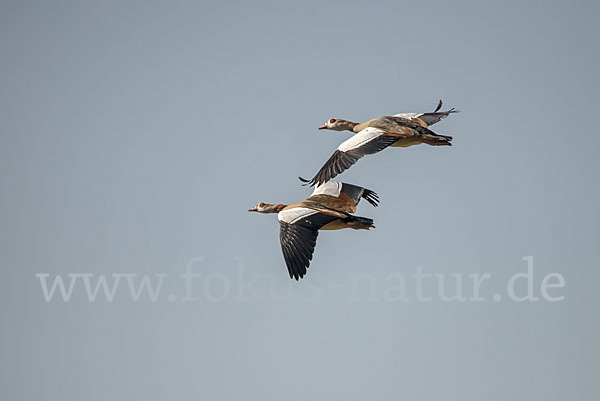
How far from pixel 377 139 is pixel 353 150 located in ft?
3.12

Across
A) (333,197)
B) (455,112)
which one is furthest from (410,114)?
(333,197)

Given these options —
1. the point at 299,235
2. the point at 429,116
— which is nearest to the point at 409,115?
the point at 429,116

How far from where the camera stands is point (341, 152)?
100 feet

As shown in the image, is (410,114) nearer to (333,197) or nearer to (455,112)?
(455,112)

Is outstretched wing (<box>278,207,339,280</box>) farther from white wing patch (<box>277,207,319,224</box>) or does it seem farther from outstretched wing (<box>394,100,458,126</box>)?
outstretched wing (<box>394,100,458,126</box>)

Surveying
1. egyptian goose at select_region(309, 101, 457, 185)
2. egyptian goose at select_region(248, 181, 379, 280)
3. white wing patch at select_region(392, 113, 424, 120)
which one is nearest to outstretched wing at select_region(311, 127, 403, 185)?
egyptian goose at select_region(309, 101, 457, 185)

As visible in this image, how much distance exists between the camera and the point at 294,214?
2995 cm

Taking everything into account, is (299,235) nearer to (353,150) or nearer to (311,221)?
(311,221)

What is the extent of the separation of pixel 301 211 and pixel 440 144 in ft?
14.7

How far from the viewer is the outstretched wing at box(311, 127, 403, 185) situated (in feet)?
98.4

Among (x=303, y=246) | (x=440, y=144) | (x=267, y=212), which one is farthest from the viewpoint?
(x=267, y=212)

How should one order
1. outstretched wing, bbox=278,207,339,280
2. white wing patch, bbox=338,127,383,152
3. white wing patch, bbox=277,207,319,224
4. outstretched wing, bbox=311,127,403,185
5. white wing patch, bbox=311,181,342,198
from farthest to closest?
1. white wing patch, bbox=311,181,342,198
2. white wing patch, bbox=338,127,383,152
3. outstretched wing, bbox=311,127,403,185
4. white wing patch, bbox=277,207,319,224
5. outstretched wing, bbox=278,207,339,280

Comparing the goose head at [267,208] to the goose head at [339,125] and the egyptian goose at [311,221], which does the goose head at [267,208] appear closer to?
the egyptian goose at [311,221]

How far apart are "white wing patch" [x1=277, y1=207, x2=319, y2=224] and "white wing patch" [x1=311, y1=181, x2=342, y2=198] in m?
1.88
